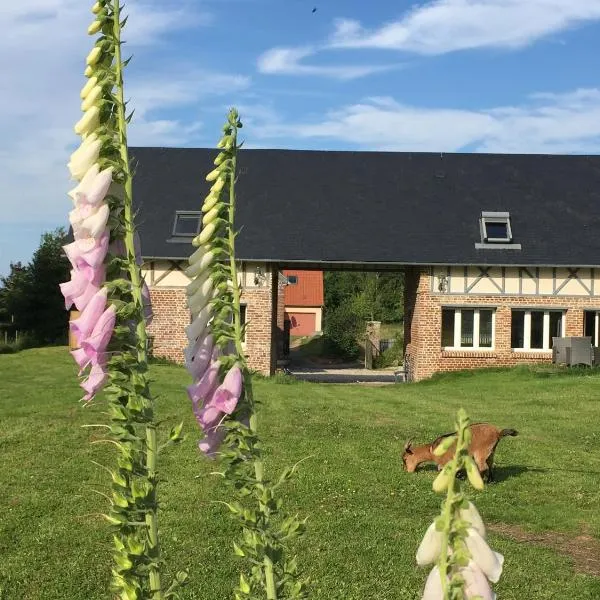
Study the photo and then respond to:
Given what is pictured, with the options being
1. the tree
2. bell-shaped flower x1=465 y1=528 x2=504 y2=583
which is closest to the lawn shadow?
bell-shaped flower x1=465 y1=528 x2=504 y2=583

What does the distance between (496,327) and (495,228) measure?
2981 mm

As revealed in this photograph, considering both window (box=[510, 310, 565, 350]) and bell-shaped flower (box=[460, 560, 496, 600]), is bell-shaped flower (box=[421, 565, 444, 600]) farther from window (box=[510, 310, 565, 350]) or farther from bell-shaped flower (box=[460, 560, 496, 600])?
window (box=[510, 310, 565, 350])

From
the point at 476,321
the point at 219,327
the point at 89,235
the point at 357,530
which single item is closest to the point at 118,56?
the point at 89,235

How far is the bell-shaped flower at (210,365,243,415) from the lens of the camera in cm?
178

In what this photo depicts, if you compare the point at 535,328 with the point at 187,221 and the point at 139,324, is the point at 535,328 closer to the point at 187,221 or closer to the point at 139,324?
the point at 187,221

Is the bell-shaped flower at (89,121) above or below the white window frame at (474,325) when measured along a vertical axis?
above

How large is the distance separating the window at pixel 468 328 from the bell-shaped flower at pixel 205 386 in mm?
22926

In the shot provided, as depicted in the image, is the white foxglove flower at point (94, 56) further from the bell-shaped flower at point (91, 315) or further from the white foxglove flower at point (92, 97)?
the bell-shaped flower at point (91, 315)

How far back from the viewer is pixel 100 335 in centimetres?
158

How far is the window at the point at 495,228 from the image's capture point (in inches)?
955

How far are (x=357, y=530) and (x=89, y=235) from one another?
6.64 meters

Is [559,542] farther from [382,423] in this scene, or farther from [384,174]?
[384,174]

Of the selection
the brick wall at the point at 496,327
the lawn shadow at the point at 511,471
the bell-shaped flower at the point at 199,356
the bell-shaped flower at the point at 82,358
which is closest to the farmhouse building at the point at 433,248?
the brick wall at the point at 496,327

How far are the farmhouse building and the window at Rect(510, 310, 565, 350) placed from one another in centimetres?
3
